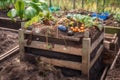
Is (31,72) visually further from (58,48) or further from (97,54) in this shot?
(97,54)

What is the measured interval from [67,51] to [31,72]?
0.54 m

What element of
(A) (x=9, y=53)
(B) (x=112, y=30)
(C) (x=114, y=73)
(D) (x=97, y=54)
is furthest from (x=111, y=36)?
(A) (x=9, y=53)

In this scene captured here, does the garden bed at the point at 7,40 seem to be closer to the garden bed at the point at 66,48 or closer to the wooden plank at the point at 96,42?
the garden bed at the point at 66,48

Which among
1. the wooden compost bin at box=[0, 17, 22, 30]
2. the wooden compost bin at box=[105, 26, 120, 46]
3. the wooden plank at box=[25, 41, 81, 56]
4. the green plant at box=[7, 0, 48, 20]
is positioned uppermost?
the green plant at box=[7, 0, 48, 20]

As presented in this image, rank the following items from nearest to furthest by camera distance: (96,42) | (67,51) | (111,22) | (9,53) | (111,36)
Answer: (67,51)
(96,42)
(9,53)
(111,36)
(111,22)

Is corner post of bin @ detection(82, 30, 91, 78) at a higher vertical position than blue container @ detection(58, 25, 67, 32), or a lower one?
lower

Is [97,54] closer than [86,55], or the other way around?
[86,55]

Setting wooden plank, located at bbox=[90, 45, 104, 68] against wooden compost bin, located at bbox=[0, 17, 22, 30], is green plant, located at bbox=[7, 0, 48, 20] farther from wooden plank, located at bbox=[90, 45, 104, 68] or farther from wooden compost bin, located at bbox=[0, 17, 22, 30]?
wooden plank, located at bbox=[90, 45, 104, 68]

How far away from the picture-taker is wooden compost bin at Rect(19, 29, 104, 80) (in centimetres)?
343

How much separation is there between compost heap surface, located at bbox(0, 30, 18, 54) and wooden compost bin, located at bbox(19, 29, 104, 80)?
0.72m

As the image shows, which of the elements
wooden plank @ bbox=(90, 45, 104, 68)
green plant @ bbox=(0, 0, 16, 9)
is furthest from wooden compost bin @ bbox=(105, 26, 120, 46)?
green plant @ bbox=(0, 0, 16, 9)

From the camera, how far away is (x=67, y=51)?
351 centimetres

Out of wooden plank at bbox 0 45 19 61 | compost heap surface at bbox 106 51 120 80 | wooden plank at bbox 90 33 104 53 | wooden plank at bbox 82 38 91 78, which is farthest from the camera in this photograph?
wooden plank at bbox 0 45 19 61

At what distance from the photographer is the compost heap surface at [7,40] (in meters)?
4.43
